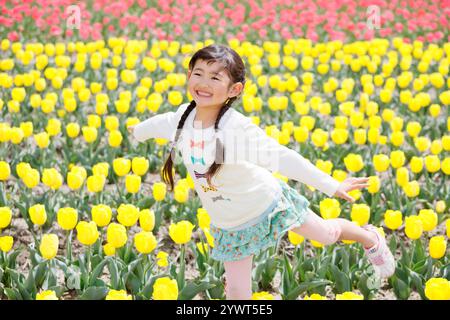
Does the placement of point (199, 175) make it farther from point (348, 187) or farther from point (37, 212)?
→ point (37, 212)

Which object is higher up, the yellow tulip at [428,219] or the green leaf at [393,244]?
the yellow tulip at [428,219]

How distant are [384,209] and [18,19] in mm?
5551

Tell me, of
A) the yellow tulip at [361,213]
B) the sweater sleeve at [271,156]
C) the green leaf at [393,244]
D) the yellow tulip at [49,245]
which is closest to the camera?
the sweater sleeve at [271,156]

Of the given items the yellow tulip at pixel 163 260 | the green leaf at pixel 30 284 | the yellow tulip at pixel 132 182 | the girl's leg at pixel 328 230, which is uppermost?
the yellow tulip at pixel 132 182

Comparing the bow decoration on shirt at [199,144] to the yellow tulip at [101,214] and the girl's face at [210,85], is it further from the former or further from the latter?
the yellow tulip at [101,214]

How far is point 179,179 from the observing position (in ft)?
16.5

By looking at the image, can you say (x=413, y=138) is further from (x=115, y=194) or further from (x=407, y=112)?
(x=115, y=194)

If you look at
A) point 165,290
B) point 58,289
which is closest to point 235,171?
point 165,290

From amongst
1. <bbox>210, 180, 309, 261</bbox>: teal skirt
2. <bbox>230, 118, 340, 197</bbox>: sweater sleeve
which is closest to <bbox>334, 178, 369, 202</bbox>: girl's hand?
<bbox>230, 118, 340, 197</bbox>: sweater sleeve

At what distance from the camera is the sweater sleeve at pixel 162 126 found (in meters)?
3.11

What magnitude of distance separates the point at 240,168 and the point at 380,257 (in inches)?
35.6

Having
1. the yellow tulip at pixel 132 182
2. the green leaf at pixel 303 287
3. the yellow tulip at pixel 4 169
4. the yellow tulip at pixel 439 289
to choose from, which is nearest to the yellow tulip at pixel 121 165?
the yellow tulip at pixel 132 182

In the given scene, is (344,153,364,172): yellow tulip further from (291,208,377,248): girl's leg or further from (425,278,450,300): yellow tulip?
(425,278,450,300): yellow tulip

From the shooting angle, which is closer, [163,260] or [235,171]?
[235,171]
